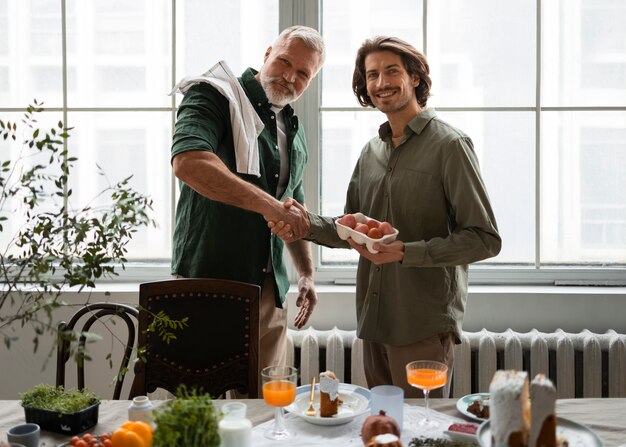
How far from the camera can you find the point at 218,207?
224cm

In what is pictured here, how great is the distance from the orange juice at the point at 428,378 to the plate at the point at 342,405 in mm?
141

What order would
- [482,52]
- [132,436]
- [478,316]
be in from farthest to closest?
[482,52] → [478,316] → [132,436]

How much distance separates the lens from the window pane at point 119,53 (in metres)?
2.93

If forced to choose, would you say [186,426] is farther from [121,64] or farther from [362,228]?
[121,64]

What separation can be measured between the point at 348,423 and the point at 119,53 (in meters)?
2.08

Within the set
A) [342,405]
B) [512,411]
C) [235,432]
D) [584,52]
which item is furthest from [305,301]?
[584,52]

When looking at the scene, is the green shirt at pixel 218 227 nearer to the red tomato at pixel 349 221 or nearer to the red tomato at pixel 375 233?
the red tomato at pixel 349 221

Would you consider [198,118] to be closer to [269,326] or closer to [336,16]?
[269,326]

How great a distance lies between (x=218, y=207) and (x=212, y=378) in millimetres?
573

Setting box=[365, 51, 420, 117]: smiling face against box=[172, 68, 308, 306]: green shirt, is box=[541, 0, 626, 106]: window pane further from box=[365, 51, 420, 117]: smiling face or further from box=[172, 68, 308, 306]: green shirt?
box=[172, 68, 308, 306]: green shirt

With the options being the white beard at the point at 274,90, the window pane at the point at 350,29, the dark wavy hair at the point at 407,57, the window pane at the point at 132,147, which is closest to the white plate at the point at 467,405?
the dark wavy hair at the point at 407,57

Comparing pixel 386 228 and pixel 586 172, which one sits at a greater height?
pixel 586 172

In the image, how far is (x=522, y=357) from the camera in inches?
103

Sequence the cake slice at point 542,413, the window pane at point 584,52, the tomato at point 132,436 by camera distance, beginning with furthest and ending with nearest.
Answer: the window pane at point 584,52
the tomato at point 132,436
the cake slice at point 542,413
